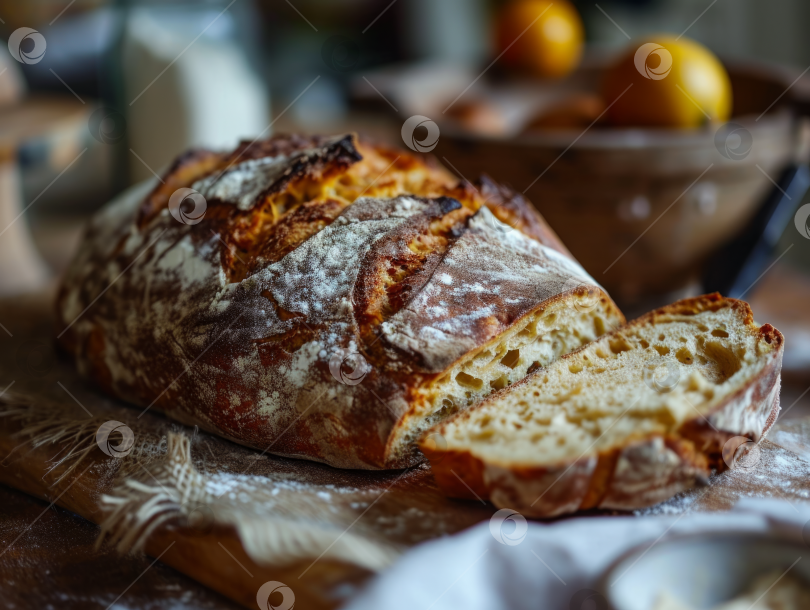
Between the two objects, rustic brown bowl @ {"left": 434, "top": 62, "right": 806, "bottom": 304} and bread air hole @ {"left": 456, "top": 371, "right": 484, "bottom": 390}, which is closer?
bread air hole @ {"left": 456, "top": 371, "right": 484, "bottom": 390}

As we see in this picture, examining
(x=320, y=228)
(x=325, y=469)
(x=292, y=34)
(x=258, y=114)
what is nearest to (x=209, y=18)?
(x=258, y=114)

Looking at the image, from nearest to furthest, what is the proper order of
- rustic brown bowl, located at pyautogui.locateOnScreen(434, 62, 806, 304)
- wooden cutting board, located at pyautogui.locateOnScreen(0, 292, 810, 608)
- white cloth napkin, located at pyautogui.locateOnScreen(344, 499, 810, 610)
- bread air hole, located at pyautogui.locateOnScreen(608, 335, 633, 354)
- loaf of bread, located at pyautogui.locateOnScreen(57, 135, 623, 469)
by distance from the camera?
white cloth napkin, located at pyautogui.locateOnScreen(344, 499, 810, 610)
wooden cutting board, located at pyautogui.locateOnScreen(0, 292, 810, 608)
loaf of bread, located at pyautogui.locateOnScreen(57, 135, 623, 469)
bread air hole, located at pyautogui.locateOnScreen(608, 335, 633, 354)
rustic brown bowl, located at pyautogui.locateOnScreen(434, 62, 806, 304)

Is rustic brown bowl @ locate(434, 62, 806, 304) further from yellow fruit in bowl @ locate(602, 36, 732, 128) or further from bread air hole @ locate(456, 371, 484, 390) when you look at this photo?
bread air hole @ locate(456, 371, 484, 390)

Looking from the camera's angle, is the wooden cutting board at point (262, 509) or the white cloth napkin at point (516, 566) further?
the wooden cutting board at point (262, 509)

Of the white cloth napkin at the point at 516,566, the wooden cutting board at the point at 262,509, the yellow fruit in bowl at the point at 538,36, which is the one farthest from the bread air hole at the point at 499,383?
the yellow fruit in bowl at the point at 538,36

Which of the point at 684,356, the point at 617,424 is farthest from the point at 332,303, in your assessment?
the point at 684,356

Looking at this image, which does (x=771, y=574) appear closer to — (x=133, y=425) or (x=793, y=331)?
(x=133, y=425)

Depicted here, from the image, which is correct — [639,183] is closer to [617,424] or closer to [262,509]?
[617,424]

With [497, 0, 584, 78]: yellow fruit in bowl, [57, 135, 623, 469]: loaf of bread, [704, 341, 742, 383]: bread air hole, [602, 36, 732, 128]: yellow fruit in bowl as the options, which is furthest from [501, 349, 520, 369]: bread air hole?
[497, 0, 584, 78]: yellow fruit in bowl

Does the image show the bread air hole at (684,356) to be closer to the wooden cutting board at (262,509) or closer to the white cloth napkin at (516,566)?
the wooden cutting board at (262,509)
